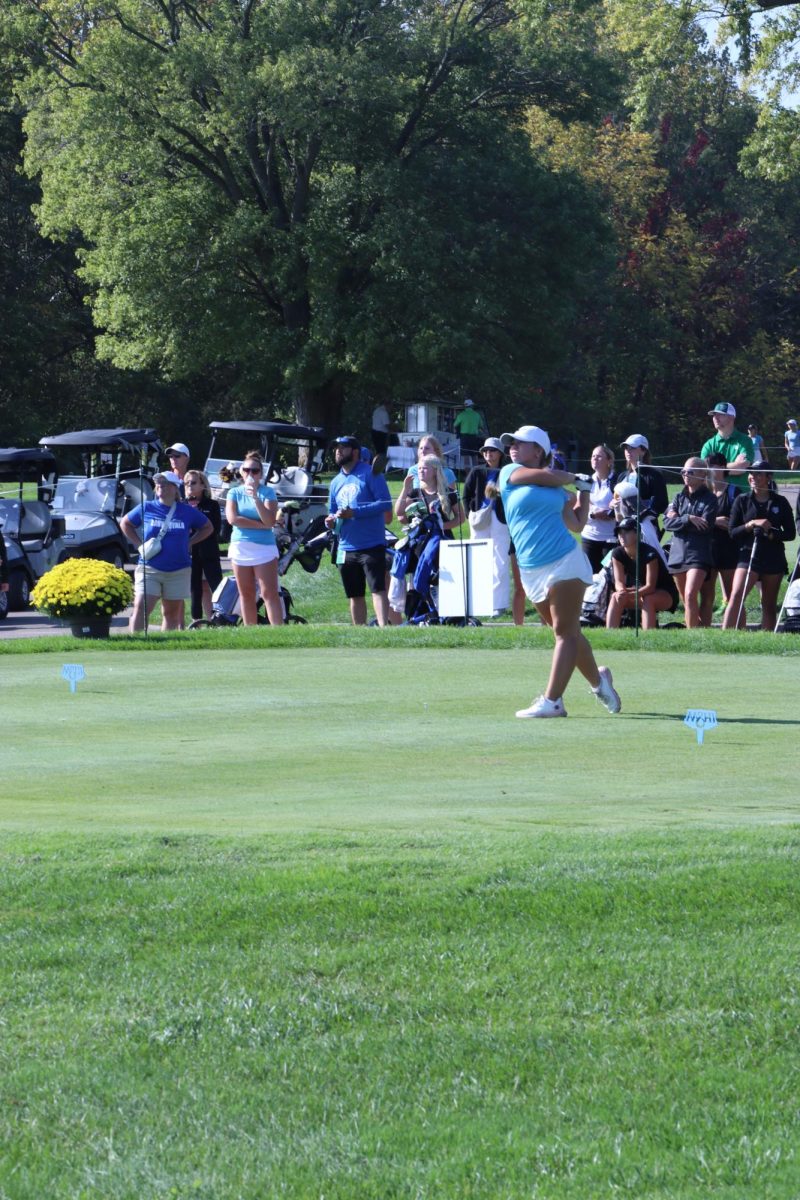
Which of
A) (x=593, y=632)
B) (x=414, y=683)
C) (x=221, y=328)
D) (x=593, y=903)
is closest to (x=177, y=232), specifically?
(x=221, y=328)

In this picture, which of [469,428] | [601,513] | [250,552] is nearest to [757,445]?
[601,513]

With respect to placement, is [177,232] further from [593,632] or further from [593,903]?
[593,903]

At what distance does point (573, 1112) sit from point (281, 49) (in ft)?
147

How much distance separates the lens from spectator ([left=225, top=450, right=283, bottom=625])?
56.1ft

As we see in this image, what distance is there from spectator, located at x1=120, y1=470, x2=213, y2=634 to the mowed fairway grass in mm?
7307

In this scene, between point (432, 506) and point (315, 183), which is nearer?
point (432, 506)

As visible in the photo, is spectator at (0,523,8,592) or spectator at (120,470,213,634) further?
spectator at (0,523,8,592)

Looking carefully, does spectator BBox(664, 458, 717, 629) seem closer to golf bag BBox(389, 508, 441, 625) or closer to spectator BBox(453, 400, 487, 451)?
golf bag BBox(389, 508, 441, 625)

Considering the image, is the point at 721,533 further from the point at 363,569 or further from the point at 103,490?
the point at 103,490

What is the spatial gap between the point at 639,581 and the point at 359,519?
9.14ft

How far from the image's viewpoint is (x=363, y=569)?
1800 centimetres

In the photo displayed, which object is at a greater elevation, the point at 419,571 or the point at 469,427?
the point at 469,427

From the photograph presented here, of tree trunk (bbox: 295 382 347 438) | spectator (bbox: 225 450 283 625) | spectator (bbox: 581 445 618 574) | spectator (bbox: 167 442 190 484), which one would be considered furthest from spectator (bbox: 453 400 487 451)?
spectator (bbox: 225 450 283 625)

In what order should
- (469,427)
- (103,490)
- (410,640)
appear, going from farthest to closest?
(469,427)
(103,490)
(410,640)
